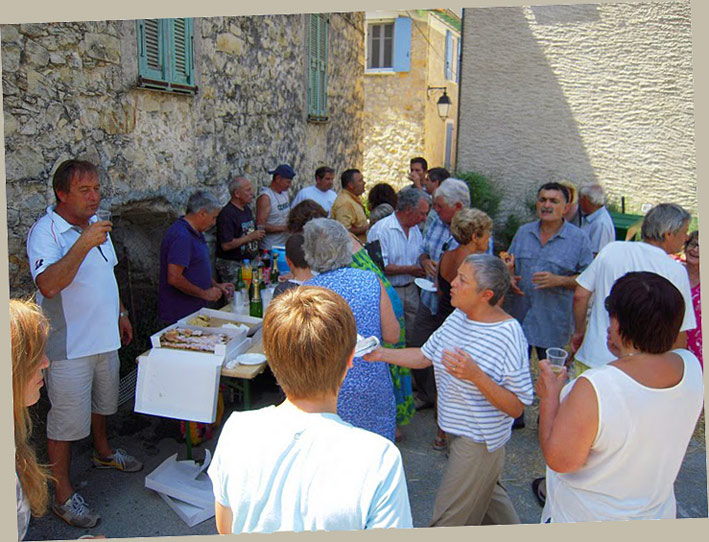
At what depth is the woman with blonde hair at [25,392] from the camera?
5.60ft

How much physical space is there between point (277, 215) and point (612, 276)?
3.88 metres

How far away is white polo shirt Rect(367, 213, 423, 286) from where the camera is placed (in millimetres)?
4648

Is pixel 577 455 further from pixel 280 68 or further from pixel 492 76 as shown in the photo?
pixel 492 76

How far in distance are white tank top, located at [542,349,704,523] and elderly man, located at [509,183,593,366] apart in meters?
2.13

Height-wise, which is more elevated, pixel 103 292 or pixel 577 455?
pixel 103 292

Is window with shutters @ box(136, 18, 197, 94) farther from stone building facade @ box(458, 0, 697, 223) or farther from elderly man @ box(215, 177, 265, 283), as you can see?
stone building facade @ box(458, 0, 697, 223)

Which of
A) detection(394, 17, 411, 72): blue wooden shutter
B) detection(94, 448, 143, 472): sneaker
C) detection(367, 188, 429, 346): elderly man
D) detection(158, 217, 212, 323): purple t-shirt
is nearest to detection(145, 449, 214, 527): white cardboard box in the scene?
detection(94, 448, 143, 472): sneaker

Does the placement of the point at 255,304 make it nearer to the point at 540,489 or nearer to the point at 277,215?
the point at 277,215

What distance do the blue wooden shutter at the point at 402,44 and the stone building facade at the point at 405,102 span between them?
4 cm

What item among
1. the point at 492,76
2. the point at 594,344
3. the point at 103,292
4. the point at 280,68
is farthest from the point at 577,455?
the point at 492,76

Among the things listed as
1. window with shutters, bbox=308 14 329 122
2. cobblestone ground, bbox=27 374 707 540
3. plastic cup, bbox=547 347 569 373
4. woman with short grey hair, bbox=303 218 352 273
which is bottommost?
cobblestone ground, bbox=27 374 707 540

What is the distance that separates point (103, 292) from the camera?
127 inches

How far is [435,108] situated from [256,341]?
1527cm

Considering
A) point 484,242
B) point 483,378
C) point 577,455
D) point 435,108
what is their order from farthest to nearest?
point 435,108, point 484,242, point 483,378, point 577,455
